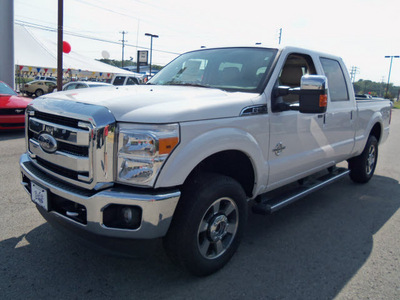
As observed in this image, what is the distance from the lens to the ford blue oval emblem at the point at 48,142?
257 centimetres

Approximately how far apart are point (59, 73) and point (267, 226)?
52.4ft

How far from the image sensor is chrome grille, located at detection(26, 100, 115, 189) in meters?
2.26

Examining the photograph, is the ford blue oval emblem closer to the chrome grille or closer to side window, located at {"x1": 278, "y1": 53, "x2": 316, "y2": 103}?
the chrome grille

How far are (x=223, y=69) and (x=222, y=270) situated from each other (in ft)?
6.53

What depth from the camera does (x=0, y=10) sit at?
15.1 meters

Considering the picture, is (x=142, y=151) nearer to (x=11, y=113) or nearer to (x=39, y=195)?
(x=39, y=195)

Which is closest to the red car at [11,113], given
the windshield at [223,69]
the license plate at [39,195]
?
the windshield at [223,69]

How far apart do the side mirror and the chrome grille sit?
5.08 feet

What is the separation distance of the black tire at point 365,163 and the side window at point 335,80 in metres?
1.31

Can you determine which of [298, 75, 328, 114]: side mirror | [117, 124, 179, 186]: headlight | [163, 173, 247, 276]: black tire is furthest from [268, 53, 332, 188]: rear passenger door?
[117, 124, 179, 186]: headlight

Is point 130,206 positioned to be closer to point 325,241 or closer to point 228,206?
point 228,206

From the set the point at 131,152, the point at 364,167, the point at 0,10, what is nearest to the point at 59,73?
the point at 0,10

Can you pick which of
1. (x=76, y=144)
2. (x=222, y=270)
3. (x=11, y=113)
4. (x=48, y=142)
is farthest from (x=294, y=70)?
(x=11, y=113)

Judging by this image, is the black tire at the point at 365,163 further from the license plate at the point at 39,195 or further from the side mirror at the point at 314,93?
the license plate at the point at 39,195
